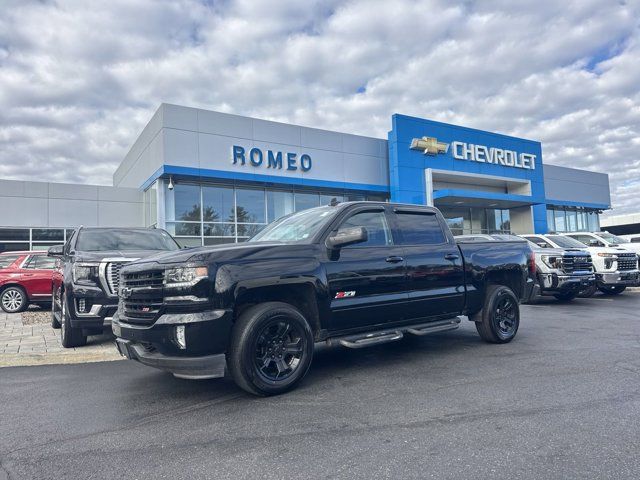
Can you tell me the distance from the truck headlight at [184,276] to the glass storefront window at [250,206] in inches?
666

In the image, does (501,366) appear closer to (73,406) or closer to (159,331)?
(159,331)

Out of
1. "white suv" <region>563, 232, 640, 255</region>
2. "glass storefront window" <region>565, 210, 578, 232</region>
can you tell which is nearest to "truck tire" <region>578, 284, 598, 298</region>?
"white suv" <region>563, 232, 640, 255</region>

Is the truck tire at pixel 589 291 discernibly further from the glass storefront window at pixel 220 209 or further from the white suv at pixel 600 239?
the glass storefront window at pixel 220 209

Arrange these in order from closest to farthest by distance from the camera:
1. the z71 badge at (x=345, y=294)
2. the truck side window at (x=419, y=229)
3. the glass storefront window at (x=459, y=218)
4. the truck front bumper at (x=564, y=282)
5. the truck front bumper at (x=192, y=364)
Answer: the truck front bumper at (x=192, y=364) → the z71 badge at (x=345, y=294) → the truck side window at (x=419, y=229) → the truck front bumper at (x=564, y=282) → the glass storefront window at (x=459, y=218)

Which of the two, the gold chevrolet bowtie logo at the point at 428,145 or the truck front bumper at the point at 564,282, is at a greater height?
the gold chevrolet bowtie logo at the point at 428,145

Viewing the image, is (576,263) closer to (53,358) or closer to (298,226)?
(298,226)

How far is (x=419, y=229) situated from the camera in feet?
19.7

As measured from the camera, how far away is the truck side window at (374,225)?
5438 mm

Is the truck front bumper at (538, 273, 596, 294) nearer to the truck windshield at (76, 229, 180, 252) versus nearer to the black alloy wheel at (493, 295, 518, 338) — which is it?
the black alloy wheel at (493, 295, 518, 338)

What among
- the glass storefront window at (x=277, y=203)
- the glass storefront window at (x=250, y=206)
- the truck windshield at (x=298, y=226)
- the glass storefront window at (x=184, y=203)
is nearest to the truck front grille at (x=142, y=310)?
the truck windshield at (x=298, y=226)

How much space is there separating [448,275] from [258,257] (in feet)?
8.95

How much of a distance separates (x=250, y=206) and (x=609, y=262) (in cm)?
1425

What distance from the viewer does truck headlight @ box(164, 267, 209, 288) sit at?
13.7 feet

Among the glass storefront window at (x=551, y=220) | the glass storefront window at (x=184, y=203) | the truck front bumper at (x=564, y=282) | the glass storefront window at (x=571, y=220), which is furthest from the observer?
the glass storefront window at (x=571, y=220)
